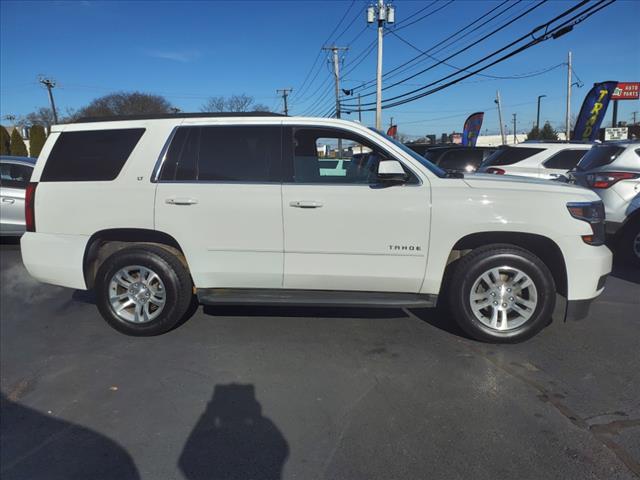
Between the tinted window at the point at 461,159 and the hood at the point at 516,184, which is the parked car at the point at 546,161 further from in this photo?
the hood at the point at 516,184

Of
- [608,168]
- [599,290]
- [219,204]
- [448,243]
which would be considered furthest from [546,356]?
[608,168]

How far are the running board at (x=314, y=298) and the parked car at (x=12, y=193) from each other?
18.5 ft

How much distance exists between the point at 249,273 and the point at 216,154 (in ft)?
3.69

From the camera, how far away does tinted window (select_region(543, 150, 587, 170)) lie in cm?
854

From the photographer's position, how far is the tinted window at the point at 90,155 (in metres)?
Answer: 4.10

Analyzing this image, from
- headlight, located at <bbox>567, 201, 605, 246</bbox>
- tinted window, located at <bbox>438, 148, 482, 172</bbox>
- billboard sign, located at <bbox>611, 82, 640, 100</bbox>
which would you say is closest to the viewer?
headlight, located at <bbox>567, 201, 605, 246</bbox>

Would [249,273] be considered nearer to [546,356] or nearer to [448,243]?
[448,243]

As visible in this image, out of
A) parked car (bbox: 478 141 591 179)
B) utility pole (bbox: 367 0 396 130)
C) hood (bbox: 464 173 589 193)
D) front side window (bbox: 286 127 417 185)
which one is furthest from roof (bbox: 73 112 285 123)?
utility pole (bbox: 367 0 396 130)

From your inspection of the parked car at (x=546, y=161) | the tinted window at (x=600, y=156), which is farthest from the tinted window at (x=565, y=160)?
the tinted window at (x=600, y=156)

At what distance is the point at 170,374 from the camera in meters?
3.55

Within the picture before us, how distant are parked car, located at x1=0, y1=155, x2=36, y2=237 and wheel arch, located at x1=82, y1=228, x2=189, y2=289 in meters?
4.67

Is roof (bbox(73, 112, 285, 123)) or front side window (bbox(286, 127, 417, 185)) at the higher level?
roof (bbox(73, 112, 285, 123))

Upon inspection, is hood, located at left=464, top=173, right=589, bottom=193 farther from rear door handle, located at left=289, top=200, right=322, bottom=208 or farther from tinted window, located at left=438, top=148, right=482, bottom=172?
tinted window, located at left=438, top=148, right=482, bottom=172

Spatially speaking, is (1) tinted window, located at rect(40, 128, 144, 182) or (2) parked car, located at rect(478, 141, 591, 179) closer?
(1) tinted window, located at rect(40, 128, 144, 182)
